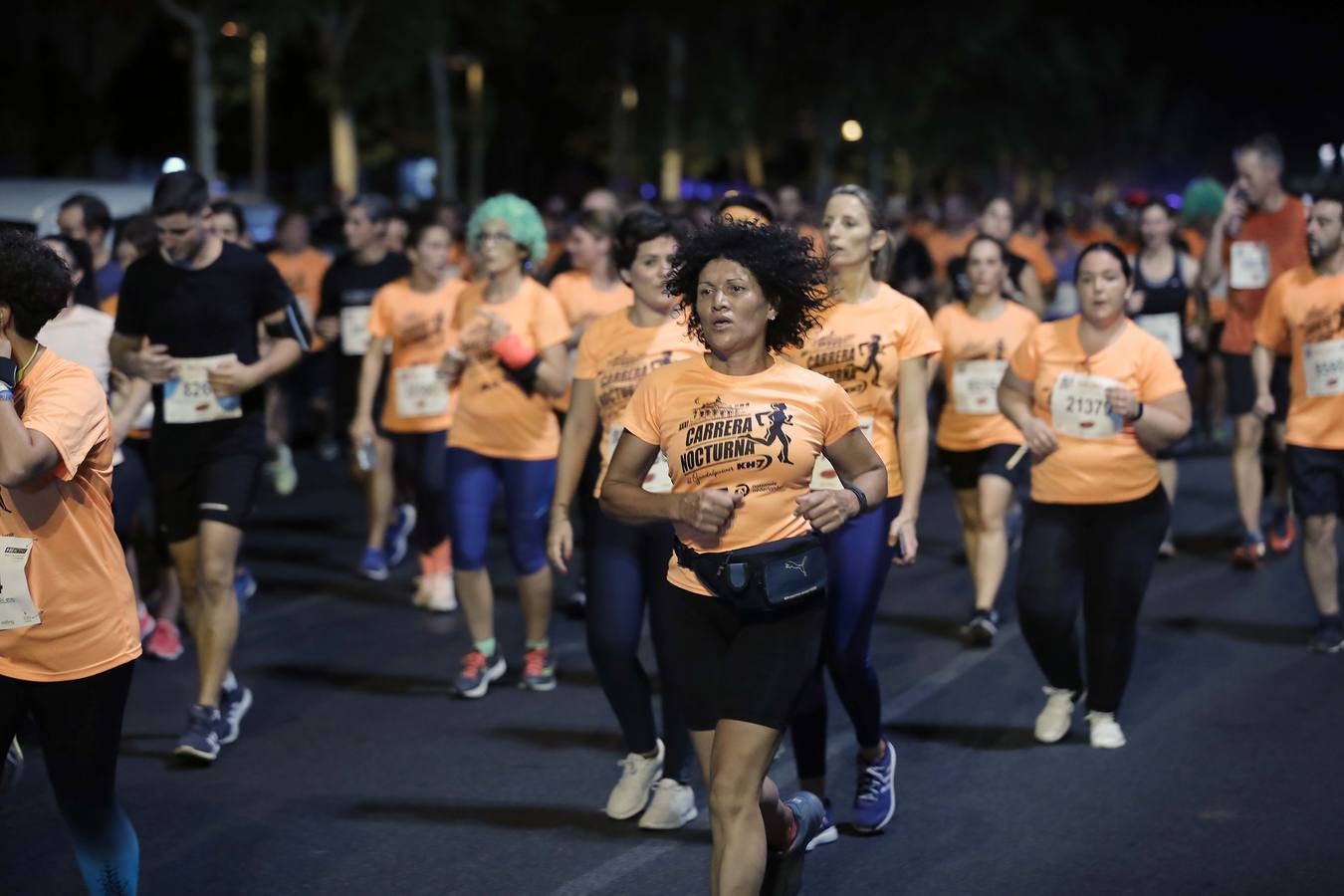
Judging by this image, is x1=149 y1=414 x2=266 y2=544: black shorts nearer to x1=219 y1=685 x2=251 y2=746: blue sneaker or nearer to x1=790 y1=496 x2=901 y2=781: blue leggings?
x1=219 y1=685 x2=251 y2=746: blue sneaker

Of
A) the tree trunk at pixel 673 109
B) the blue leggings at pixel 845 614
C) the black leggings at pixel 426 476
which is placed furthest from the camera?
the tree trunk at pixel 673 109

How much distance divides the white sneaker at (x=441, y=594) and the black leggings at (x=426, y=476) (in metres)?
0.16

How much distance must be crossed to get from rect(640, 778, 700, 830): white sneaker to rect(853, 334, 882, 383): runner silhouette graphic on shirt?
59.8 inches

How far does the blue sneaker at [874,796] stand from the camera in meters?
5.87

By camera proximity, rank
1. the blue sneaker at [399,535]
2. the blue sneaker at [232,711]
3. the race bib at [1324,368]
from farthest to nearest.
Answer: the blue sneaker at [399,535]
the race bib at [1324,368]
the blue sneaker at [232,711]

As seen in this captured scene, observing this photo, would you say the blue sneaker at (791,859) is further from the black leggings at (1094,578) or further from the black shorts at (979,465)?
the black shorts at (979,465)

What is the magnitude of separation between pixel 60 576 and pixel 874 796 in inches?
108

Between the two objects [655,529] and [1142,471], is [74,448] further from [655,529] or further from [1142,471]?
[1142,471]

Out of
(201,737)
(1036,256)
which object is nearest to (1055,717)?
(201,737)

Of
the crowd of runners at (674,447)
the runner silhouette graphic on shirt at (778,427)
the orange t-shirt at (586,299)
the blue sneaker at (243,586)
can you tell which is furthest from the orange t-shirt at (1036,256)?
the runner silhouette graphic on shirt at (778,427)

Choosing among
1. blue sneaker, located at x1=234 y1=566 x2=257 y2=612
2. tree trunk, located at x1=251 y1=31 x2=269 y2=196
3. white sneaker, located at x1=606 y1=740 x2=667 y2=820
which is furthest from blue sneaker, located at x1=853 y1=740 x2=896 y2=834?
tree trunk, located at x1=251 y1=31 x2=269 y2=196

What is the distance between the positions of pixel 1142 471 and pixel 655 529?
1973 mm

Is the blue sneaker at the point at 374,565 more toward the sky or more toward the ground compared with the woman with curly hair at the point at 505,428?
more toward the ground

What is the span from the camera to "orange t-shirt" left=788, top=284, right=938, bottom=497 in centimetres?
609
